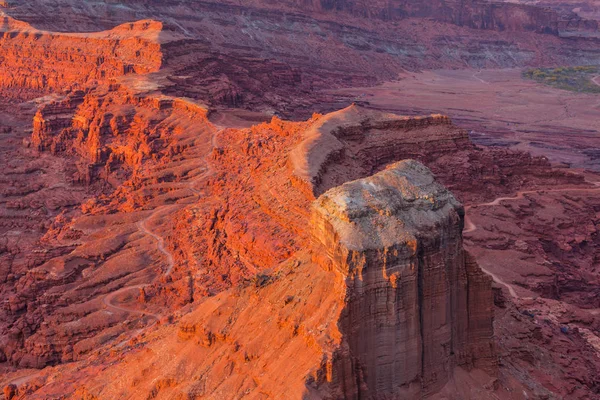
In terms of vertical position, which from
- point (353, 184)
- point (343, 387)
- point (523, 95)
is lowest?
point (523, 95)

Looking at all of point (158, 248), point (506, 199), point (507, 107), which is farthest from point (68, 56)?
point (507, 107)

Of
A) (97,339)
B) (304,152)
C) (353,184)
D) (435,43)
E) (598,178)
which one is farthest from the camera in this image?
(435,43)

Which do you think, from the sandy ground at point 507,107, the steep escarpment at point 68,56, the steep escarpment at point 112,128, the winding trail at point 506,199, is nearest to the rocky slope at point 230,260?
the steep escarpment at point 112,128

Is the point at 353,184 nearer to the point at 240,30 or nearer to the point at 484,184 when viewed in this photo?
the point at 484,184

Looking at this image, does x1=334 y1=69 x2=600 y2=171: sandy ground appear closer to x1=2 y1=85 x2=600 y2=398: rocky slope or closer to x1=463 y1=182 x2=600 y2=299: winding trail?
x1=463 y1=182 x2=600 y2=299: winding trail

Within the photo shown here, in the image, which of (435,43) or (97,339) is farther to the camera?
(435,43)

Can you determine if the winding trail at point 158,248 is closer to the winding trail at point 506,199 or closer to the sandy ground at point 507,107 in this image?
the winding trail at point 506,199

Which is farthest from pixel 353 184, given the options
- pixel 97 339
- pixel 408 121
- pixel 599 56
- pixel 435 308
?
pixel 599 56

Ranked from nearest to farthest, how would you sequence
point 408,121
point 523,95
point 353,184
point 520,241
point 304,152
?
point 353,184
point 304,152
point 520,241
point 408,121
point 523,95
